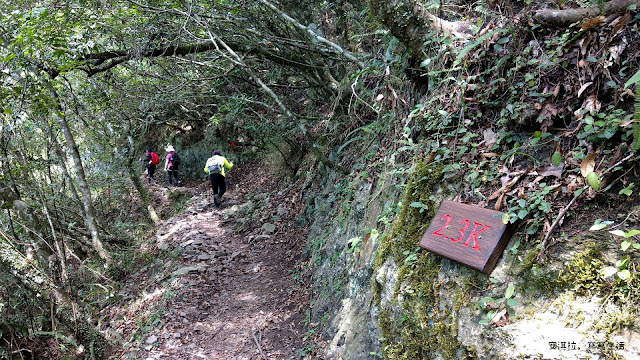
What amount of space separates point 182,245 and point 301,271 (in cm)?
376

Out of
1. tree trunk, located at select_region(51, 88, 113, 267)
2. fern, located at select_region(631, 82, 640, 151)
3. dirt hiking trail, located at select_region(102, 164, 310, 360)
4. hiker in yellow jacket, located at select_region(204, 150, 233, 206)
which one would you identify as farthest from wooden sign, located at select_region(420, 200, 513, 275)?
hiker in yellow jacket, located at select_region(204, 150, 233, 206)

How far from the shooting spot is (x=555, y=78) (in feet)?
9.44

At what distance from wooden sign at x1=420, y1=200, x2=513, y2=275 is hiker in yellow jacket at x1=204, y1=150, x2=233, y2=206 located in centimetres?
902

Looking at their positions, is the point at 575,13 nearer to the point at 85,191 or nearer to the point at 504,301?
the point at 504,301

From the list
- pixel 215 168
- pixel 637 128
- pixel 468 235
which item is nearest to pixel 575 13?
pixel 637 128

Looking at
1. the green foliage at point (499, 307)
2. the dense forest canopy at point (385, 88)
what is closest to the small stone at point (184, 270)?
the dense forest canopy at point (385, 88)

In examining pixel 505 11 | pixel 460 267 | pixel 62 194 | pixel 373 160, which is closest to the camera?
pixel 460 267

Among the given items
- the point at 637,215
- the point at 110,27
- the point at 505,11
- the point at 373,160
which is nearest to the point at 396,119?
the point at 373,160

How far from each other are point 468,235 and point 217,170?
9.65 m

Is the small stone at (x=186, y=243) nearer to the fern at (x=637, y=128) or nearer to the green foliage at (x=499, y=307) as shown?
the green foliage at (x=499, y=307)

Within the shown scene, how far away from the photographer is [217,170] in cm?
1120

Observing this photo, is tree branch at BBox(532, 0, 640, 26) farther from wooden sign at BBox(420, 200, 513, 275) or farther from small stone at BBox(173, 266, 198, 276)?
small stone at BBox(173, 266, 198, 276)

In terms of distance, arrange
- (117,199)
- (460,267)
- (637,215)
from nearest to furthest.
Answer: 1. (637,215)
2. (460,267)
3. (117,199)

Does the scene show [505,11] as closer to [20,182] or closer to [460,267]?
[460,267]
